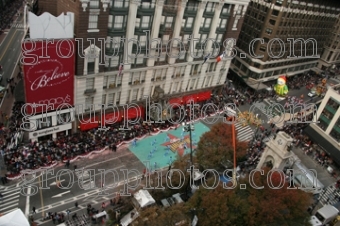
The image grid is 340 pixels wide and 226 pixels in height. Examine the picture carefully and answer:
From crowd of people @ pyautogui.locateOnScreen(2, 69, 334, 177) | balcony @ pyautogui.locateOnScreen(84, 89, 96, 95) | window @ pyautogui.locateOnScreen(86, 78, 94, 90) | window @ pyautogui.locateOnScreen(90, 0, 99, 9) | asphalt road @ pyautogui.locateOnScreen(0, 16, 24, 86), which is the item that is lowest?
crowd of people @ pyautogui.locateOnScreen(2, 69, 334, 177)

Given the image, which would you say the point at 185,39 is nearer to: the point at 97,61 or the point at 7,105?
the point at 97,61

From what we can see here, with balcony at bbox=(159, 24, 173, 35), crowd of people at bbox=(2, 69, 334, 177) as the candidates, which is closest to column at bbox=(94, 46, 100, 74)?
crowd of people at bbox=(2, 69, 334, 177)

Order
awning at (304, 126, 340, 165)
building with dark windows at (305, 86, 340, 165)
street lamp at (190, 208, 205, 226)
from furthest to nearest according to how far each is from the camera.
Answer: building with dark windows at (305, 86, 340, 165) < awning at (304, 126, 340, 165) < street lamp at (190, 208, 205, 226)

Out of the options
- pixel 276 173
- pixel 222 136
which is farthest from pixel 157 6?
pixel 276 173

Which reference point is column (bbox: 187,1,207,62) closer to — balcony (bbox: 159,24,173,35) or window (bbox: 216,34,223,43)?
balcony (bbox: 159,24,173,35)

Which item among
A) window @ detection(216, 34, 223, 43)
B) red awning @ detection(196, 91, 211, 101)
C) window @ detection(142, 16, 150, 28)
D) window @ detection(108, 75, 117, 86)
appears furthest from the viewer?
red awning @ detection(196, 91, 211, 101)

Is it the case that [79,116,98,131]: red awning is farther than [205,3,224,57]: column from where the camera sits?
No

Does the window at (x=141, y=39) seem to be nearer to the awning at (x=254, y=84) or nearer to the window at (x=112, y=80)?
the window at (x=112, y=80)
